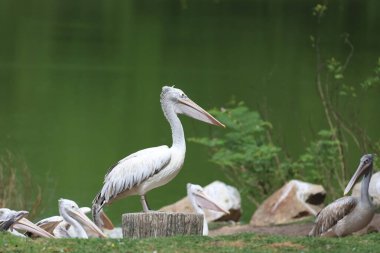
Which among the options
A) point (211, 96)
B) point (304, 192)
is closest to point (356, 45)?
point (211, 96)

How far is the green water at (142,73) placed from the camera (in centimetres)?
1568

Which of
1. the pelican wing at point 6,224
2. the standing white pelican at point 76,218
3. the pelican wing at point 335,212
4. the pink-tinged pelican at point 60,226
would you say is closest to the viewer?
the pelican wing at point 6,224

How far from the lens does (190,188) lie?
32.2 ft

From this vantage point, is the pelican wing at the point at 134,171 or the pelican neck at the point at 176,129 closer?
the pelican wing at the point at 134,171

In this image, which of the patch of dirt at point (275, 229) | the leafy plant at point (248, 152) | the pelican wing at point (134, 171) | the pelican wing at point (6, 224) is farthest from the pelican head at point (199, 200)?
the leafy plant at point (248, 152)

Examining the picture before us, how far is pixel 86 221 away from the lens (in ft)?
26.2

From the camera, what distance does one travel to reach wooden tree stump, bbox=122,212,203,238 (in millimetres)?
6984

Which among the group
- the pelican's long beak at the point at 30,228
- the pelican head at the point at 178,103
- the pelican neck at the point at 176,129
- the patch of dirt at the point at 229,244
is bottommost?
the patch of dirt at the point at 229,244

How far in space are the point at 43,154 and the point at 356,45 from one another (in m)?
12.4

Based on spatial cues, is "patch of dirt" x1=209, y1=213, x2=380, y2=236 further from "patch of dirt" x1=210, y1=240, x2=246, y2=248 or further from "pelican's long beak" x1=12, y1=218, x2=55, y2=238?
"patch of dirt" x1=210, y1=240, x2=246, y2=248

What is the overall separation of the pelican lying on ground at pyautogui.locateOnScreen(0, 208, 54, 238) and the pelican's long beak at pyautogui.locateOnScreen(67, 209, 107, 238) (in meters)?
0.38

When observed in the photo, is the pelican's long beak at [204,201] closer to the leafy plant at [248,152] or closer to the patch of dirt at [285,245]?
the patch of dirt at [285,245]

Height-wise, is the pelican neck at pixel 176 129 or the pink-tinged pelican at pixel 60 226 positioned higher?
the pelican neck at pixel 176 129

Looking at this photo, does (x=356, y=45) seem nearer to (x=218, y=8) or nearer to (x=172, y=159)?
(x=218, y=8)
